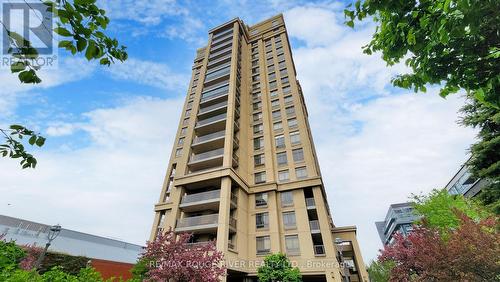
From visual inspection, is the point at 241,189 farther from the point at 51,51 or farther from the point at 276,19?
the point at 276,19

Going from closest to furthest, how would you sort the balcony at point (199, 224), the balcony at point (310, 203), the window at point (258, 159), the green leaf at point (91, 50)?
the green leaf at point (91, 50)
the balcony at point (199, 224)
the balcony at point (310, 203)
the window at point (258, 159)

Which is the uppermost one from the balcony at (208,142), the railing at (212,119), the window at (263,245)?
the railing at (212,119)

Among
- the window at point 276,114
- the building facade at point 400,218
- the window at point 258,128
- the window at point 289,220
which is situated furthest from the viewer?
the building facade at point 400,218

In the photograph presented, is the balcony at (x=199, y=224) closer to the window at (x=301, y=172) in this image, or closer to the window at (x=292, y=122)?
the window at (x=301, y=172)

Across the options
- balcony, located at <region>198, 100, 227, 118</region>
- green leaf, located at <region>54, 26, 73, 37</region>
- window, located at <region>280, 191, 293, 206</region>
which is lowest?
green leaf, located at <region>54, 26, 73, 37</region>

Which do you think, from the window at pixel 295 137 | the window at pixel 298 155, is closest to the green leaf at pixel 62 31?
the window at pixel 298 155

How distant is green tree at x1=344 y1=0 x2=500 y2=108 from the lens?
12.5ft

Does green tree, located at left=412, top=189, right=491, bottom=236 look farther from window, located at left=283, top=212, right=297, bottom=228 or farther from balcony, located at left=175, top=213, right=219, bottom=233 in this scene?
balcony, located at left=175, top=213, right=219, bottom=233

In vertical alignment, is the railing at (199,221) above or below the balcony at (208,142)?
below

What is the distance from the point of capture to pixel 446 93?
459 centimetres

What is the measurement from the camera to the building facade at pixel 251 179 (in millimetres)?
22938

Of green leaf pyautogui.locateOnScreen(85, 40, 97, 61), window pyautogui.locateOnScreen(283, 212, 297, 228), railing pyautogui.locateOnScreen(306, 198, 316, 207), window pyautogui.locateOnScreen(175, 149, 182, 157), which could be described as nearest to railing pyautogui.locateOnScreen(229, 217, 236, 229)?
window pyautogui.locateOnScreen(283, 212, 297, 228)

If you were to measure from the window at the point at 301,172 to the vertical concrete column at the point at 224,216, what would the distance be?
9.09 meters

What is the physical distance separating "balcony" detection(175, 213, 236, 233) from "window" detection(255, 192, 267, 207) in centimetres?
461
